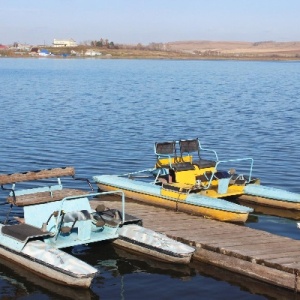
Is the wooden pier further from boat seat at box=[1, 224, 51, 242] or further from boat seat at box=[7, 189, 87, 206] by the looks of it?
boat seat at box=[1, 224, 51, 242]

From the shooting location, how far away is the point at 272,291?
11.8 meters

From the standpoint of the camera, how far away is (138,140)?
30.8 metres

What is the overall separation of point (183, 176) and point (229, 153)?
982 centimetres

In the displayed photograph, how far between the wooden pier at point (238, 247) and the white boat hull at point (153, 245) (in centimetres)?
50

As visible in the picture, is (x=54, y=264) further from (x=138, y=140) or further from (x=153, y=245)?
(x=138, y=140)

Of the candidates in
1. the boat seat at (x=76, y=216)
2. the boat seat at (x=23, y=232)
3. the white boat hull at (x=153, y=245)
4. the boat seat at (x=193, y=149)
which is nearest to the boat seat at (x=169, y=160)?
the boat seat at (x=193, y=149)

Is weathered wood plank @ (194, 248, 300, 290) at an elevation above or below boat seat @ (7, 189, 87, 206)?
below

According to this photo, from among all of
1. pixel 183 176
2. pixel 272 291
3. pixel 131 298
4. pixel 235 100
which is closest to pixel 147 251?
pixel 131 298

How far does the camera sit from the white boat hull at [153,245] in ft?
42.1

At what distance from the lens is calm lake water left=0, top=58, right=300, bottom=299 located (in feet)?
40.3

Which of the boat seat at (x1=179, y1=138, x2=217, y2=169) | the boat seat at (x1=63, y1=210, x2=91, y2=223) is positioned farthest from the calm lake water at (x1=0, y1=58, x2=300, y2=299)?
the boat seat at (x1=179, y1=138, x2=217, y2=169)

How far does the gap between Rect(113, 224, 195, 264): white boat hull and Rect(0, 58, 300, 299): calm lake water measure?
206 mm

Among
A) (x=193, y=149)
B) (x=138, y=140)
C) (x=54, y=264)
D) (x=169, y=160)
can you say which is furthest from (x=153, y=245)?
(x=138, y=140)

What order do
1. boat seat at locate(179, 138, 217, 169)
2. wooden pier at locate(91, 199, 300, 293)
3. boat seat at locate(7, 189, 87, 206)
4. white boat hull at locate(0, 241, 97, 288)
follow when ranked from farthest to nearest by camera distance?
1. boat seat at locate(179, 138, 217, 169)
2. boat seat at locate(7, 189, 87, 206)
3. wooden pier at locate(91, 199, 300, 293)
4. white boat hull at locate(0, 241, 97, 288)
